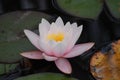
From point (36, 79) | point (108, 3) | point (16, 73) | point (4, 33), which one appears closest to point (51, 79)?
point (36, 79)

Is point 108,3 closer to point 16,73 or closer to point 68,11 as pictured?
point 68,11

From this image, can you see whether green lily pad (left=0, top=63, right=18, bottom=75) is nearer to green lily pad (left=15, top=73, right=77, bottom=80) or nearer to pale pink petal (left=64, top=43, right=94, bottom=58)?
green lily pad (left=15, top=73, right=77, bottom=80)

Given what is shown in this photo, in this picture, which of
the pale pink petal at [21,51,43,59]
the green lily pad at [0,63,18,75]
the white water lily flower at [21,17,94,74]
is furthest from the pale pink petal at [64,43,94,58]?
the green lily pad at [0,63,18,75]

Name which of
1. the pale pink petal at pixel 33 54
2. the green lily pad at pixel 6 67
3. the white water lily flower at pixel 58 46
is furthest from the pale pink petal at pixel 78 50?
the green lily pad at pixel 6 67

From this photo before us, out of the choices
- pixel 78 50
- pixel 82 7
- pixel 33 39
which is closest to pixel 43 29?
pixel 33 39

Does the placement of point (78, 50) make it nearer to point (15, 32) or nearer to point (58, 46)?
point (58, 46)

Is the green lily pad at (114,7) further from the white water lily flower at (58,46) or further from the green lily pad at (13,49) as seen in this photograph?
the green lily pad at (13,49)
